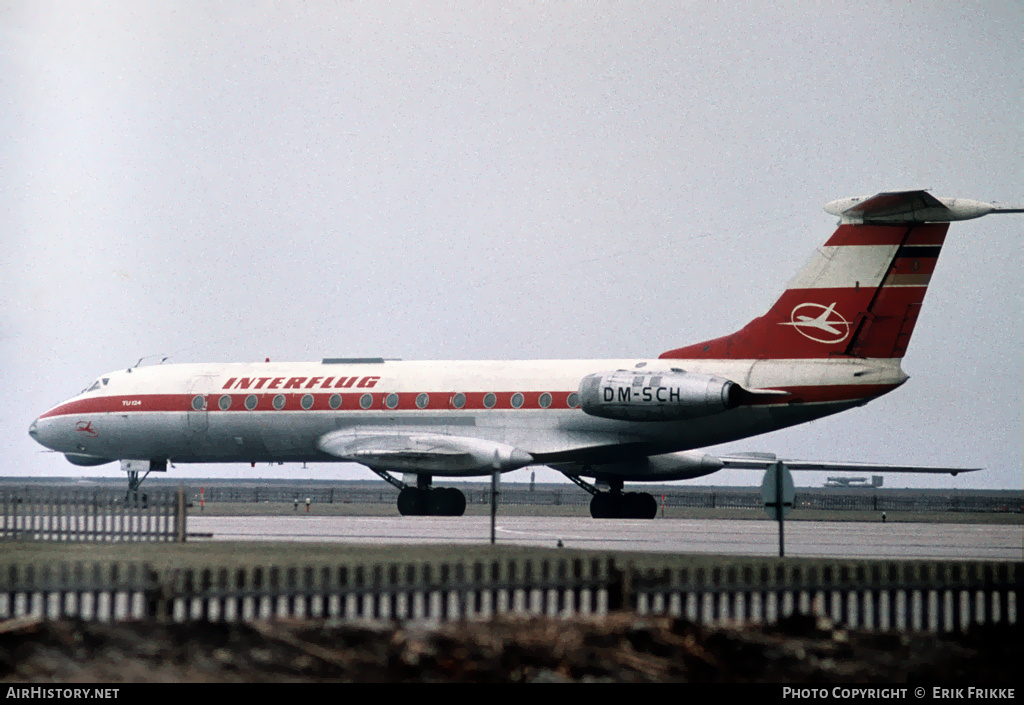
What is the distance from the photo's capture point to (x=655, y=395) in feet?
100

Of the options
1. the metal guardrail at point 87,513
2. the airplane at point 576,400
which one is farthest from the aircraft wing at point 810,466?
the metal guardrail at point 87,513

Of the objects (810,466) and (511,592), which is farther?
(810,466)

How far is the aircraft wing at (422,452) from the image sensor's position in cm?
3262

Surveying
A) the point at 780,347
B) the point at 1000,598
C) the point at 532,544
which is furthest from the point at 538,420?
the point at 1000,598

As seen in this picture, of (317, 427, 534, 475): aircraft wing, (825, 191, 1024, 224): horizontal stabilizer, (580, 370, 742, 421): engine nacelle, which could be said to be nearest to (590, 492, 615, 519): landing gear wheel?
(317, 427, 534, 475): aircraft wing

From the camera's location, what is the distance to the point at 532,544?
23500 mm

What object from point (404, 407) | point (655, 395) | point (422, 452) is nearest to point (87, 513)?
point (422, 452)

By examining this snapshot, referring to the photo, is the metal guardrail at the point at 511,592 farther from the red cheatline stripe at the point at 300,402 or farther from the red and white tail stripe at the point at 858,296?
the red cheatline stripe at the point at 300,402

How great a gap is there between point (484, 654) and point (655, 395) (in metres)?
19.5

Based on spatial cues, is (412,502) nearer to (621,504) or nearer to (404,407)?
(404,407)

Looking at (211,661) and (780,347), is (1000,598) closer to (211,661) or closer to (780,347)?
(211,661)

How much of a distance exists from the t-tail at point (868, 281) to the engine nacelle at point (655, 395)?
2001 mm

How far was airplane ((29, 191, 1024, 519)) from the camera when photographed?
3033 cm

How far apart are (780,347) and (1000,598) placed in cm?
1768
